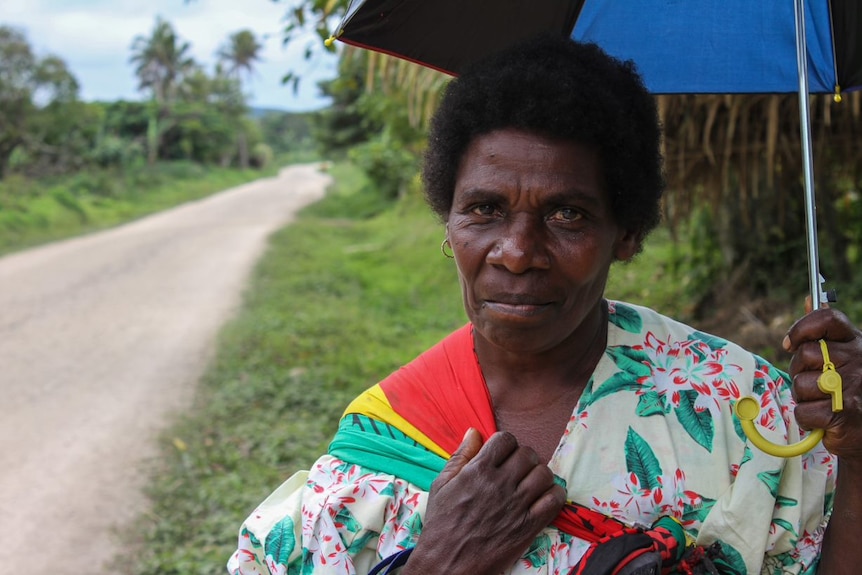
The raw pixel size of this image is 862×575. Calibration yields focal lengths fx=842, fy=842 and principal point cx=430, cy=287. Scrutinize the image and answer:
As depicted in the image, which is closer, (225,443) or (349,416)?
(349,416)

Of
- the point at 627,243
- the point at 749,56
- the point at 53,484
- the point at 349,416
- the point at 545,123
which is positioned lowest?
the point at 53,484

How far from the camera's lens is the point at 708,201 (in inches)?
209

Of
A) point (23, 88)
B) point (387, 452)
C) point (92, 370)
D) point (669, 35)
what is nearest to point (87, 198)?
point (23, 88)

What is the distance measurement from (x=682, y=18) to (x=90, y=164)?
76.0 ft

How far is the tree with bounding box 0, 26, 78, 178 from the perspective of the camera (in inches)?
754

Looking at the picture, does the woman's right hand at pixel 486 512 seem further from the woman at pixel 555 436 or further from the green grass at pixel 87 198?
the green grass at pixel 87 198

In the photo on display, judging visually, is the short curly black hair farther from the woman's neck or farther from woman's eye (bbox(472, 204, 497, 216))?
the woman's neck

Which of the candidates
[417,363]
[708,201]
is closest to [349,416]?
[417,363]

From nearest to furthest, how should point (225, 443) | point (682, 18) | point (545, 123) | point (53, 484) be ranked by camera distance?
point (545, 123) → point (682, 18) → point (53, 484) → point (225, 443)

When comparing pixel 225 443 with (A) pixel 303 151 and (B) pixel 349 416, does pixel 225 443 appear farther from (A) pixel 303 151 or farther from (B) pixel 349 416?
(A) pixel 303 151

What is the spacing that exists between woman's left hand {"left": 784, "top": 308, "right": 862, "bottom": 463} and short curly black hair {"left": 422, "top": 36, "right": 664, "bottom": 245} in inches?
17.1

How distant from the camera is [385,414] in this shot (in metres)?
1.62

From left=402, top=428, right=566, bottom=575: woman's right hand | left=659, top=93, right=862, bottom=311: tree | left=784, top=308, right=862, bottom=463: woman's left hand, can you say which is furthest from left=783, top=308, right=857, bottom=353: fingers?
left=659, top=93, right=862, bottom=311: tree

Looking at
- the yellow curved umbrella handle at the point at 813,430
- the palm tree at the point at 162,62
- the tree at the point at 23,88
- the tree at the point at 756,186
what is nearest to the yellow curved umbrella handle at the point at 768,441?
the yellow curved umbrella handle at the point at 813,430
